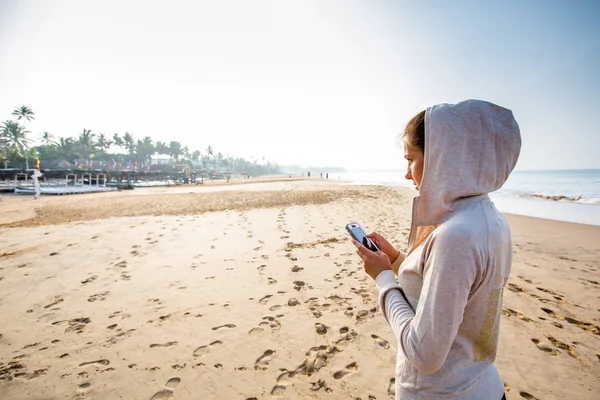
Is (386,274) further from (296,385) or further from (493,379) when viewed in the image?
(296,385)

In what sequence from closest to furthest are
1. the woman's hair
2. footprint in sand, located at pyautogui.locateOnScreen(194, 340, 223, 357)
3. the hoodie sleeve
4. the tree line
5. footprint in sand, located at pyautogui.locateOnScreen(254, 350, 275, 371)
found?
the hoodie sleeve → the woman's hair → footprint in sand, located at pyautogui.locateOnScreen(254, 350, 275, 371) → footprint in sand, located at pyautogui.locateOnScreen(194, 340, 223, 357) → the tree line

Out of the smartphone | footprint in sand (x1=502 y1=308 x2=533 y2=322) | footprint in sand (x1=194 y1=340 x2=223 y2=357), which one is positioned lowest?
footprint in sand (x1=194 y1=340 x2=223 y2=357)

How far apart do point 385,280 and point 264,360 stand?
2.38 metres

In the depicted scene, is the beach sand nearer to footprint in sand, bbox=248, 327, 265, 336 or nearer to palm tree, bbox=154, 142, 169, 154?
footprint in sand, bbox=248, 327, 265, 336

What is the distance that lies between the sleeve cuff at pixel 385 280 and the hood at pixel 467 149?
39 cm

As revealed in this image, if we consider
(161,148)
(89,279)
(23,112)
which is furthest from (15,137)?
(89,279)

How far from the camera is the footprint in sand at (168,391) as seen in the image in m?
2.51

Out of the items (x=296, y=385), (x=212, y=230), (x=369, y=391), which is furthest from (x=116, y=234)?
(x=369, y=391)

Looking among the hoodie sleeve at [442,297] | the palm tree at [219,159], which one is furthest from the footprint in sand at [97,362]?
the palm tree at [219,159]

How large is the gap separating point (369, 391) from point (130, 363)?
275cm

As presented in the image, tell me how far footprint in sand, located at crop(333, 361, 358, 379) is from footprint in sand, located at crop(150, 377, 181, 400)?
170 cm

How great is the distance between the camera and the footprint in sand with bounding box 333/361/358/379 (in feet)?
8.95

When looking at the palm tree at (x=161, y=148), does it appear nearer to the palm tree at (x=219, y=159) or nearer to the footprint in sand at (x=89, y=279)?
the palm tree at (x=219, y=159)

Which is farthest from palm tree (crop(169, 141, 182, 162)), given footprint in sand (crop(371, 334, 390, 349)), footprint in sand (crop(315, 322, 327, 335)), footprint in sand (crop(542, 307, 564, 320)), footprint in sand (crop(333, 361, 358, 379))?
footprint in sand (crop(542, 307, 564, 320))
